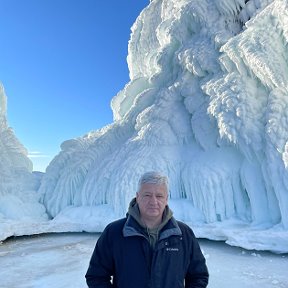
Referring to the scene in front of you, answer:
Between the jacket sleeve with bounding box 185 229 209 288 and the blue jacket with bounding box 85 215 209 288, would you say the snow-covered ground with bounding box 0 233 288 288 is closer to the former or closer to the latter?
the jacket sleeve with bounding box 185 229 209 288

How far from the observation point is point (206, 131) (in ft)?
35.3

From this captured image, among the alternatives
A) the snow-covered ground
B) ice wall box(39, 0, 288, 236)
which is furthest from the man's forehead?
ice wall box(39, 0, 288, 236)

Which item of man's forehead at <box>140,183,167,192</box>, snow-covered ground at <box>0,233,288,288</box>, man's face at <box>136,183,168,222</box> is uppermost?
man's forehead at <box>140,183,167,192</box>

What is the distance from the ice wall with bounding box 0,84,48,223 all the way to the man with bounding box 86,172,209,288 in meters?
8.88

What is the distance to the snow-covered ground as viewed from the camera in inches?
217

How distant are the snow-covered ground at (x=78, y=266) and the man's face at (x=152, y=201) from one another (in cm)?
350

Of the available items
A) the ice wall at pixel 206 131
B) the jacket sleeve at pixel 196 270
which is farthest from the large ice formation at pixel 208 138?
the jacket sleeve at pixel 196 270

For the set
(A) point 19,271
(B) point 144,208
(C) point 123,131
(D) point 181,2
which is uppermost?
(D) point 181,2

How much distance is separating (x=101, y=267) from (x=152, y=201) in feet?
1.69

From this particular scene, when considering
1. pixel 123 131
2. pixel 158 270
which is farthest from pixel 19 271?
pixel 123 131

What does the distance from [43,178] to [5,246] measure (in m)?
4.53

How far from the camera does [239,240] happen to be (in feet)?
24.7

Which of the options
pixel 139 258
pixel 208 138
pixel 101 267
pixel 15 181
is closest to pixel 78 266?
pixel 101 267

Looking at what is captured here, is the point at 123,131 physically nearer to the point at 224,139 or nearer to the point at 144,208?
the point at 224,139
